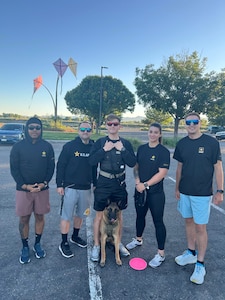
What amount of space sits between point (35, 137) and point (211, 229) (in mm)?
3809

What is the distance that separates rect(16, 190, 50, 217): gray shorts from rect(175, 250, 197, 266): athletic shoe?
215 centimetres

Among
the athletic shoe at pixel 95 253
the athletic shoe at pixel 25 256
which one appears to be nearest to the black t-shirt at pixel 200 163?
the athletic shoe at pixel 95 253

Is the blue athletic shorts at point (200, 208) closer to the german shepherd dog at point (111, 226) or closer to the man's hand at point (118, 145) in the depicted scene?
the german shepherd dog at point (111, 226)

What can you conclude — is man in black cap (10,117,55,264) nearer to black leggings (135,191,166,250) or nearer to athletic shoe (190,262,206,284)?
black leggings (135,191,166,250)

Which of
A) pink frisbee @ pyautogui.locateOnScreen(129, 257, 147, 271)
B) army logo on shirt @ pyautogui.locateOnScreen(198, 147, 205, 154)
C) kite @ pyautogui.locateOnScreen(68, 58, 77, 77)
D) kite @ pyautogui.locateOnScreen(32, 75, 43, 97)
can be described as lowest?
pink frisbee @ pyautogui.locateOnScreen(129, 257, 147, 271)

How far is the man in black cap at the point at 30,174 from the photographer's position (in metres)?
3.22

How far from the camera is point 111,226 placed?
338 cm

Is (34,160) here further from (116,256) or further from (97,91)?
(97,91)

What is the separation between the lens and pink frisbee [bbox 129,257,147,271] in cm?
324

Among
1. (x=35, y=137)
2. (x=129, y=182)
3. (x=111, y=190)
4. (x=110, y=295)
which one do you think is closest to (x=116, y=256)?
(x=110, y=295)

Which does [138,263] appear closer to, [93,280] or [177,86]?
[93,280]

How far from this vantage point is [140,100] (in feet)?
77.9

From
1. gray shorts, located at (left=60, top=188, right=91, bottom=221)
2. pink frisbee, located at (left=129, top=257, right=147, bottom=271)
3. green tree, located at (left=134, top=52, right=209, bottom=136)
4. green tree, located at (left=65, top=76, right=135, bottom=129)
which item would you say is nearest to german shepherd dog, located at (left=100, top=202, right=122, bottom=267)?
pink frisbee, located at (left=129, top=257, right=147, bottom=271)

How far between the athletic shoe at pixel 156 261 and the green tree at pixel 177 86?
65.6ft
